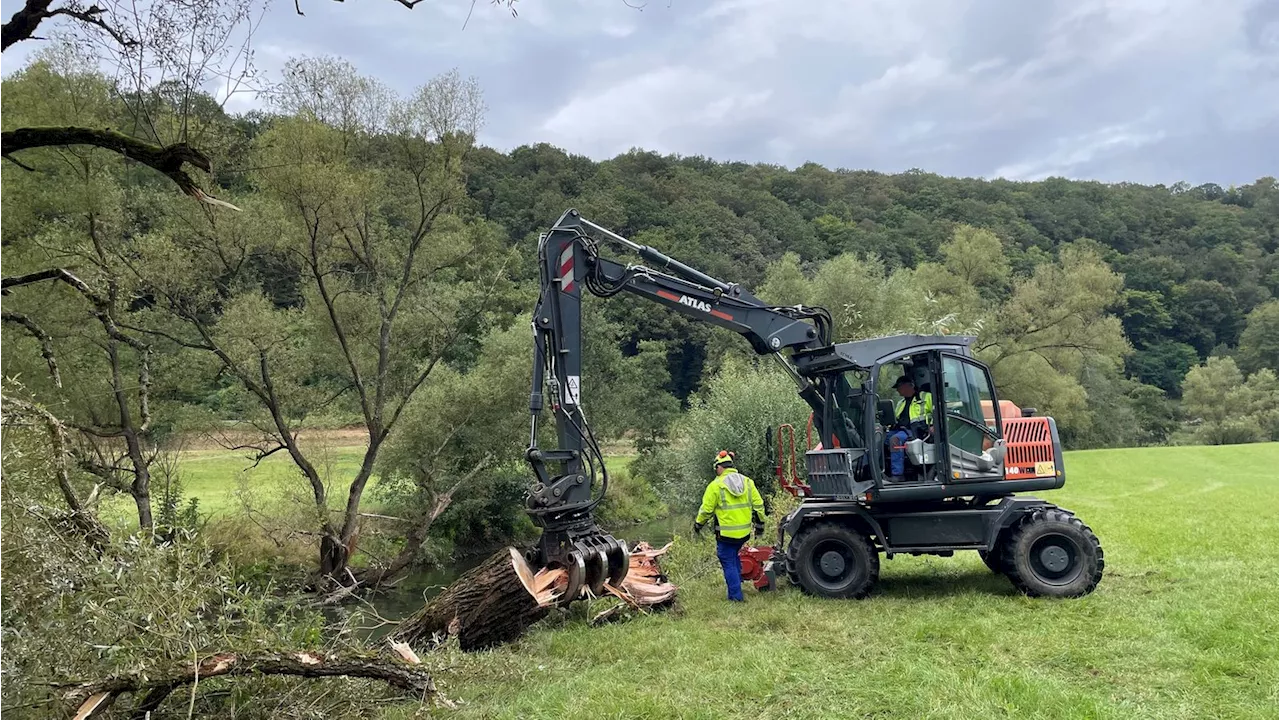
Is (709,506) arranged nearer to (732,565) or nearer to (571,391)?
(732,565)

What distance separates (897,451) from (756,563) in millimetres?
2124

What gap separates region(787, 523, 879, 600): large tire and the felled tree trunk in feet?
8.64

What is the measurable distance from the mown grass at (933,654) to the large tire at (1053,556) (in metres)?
0.21

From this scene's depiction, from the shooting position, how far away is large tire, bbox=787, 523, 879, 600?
837 cm

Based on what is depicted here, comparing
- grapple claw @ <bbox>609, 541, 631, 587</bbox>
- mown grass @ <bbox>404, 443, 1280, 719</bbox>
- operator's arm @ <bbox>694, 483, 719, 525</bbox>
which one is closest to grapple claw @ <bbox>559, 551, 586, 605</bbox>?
mown grass @ <bbox>404, 443, 1280, 719</bbox>

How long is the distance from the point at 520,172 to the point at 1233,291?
5759cm

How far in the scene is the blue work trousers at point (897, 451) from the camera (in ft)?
27.7

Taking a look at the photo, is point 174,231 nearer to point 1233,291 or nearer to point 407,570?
point 407,570

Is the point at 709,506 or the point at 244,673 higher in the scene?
the point at 709,506

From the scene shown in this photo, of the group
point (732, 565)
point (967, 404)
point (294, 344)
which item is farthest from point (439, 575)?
point (967, 404)

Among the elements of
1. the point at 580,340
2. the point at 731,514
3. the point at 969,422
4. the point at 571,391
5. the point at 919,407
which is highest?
the point at 580,340

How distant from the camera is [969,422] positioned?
8.35m

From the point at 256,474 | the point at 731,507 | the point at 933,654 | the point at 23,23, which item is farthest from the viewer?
the point at 256,474

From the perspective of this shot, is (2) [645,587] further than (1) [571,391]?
Yes
